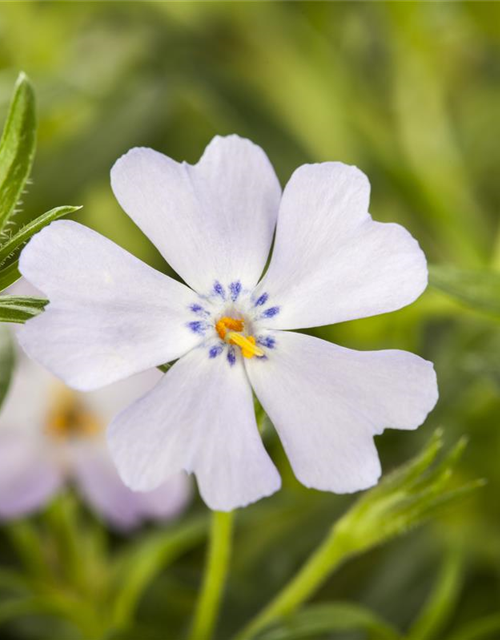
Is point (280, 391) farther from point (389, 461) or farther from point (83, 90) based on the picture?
point (83, 90)

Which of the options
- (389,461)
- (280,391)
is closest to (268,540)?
(389,461)

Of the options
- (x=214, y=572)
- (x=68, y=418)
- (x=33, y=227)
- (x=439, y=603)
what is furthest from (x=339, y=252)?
(x=68, y=418)

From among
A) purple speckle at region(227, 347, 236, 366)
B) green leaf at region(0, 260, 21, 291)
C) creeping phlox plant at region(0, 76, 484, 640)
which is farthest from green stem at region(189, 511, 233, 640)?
green leaf at region(0, 260, 21, 291)

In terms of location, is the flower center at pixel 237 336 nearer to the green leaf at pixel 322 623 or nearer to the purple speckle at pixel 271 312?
the purple speckle at pixel 271 312

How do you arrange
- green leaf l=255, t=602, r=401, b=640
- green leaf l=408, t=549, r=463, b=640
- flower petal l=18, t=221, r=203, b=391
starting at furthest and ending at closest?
1. green leaf l=408, t=549, r=463, b=640
2. green leaf l=255, t=602, r=401, b=640
3. flower petal l=18, t=221, r=203, b=391

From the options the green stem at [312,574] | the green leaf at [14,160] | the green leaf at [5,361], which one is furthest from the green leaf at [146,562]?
the green leaf at [14,160]

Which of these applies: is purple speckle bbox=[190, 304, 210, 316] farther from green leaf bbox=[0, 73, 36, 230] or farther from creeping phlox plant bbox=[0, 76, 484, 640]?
green leaf bbox=[0, 73, 36, 230]

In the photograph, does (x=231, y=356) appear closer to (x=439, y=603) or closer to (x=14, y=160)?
(x=14, y=160)
